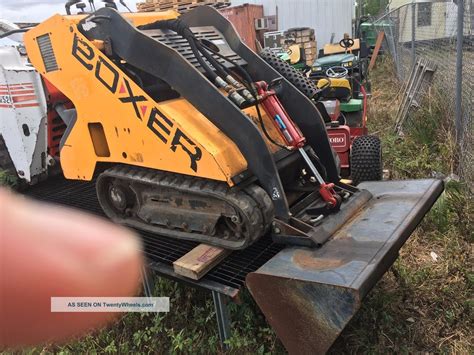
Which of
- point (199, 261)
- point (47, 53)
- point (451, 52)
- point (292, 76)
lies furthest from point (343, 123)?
point (47, 53)

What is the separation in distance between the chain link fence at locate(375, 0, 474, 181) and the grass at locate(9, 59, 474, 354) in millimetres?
981

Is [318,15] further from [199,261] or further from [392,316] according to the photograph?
[199,261]

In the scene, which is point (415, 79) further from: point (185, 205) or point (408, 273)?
point (185, 205)

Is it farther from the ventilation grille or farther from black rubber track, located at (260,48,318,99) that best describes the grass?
the ventilation grille

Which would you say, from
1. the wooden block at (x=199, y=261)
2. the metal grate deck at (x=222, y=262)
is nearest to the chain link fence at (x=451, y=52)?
the metal grate deck at (x=222, y=262)

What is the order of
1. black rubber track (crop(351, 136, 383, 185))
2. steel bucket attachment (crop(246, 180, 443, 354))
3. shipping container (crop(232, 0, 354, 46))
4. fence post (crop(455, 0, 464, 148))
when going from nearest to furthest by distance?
1. steel bucket attachment (crop(246, 180, 443, 354))
2. black rubber track (crop(351, 136, 383, 185))
3. fence post (crop(455, 0, 464, 148))
4. shipping container (crop(232, 0, 354, 46))

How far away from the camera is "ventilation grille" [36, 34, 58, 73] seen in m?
3.55

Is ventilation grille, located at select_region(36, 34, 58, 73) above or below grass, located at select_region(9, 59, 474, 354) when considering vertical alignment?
above

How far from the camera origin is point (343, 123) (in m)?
5.24

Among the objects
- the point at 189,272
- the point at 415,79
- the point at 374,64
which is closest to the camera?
the point at 189,272

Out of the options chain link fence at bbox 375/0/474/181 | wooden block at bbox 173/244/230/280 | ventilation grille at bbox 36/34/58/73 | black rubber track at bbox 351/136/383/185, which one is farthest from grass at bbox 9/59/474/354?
ventilation grille at bbox 36/34/58/73

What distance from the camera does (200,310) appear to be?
3.17m

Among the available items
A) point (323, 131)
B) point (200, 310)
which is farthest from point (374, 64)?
point (200, 310)

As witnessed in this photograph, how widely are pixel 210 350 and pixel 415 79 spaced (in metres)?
6.04
